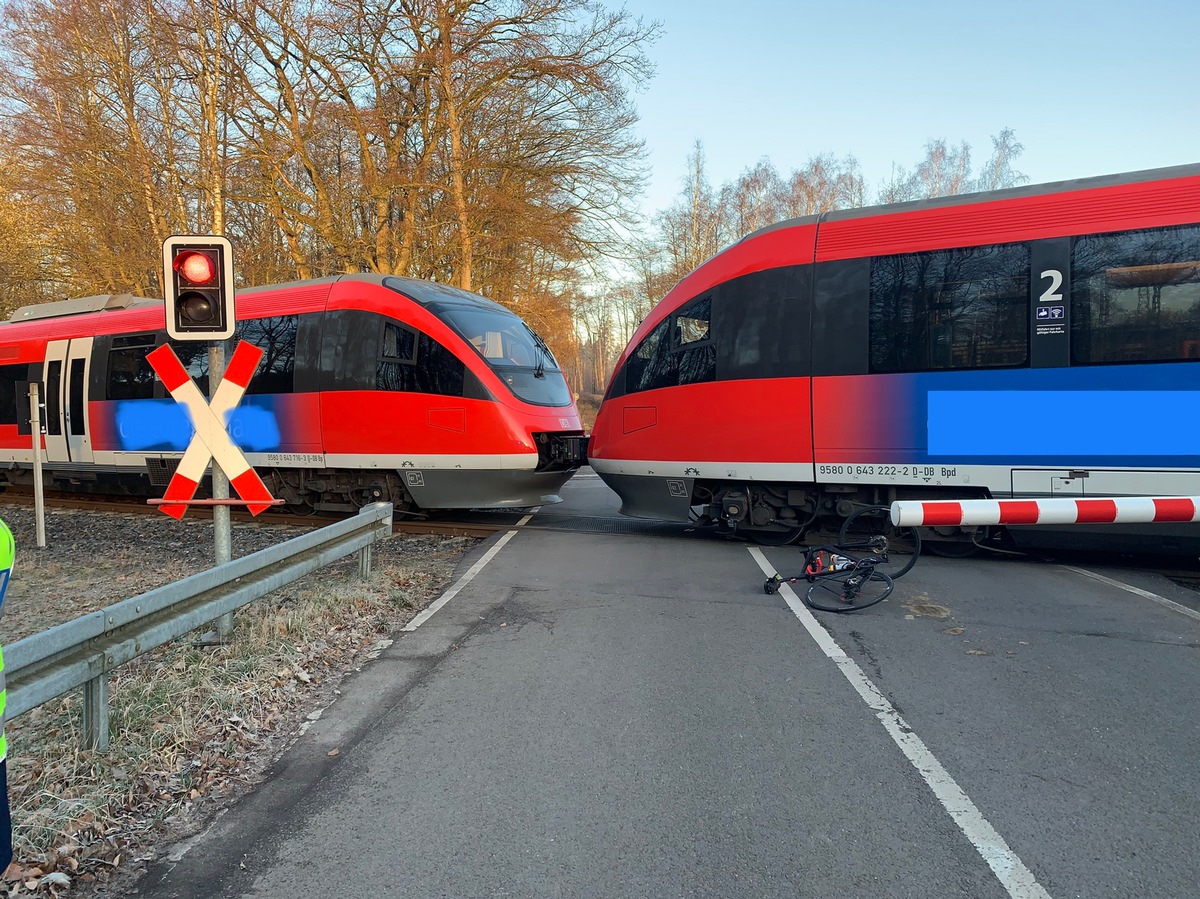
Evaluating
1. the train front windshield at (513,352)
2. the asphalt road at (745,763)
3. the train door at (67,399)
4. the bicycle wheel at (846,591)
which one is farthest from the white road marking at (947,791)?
the train door at (67,399)

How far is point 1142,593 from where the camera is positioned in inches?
237

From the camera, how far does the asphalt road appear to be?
2.50 meters

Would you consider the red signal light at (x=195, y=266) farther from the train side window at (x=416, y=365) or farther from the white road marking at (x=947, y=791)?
the white road marking at (x=947, y=791)

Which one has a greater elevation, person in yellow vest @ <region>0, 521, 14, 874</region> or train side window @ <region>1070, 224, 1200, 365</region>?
train side window @ <region>1070, 224, 1200, 365</region>

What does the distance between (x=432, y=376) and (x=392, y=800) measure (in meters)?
6.74

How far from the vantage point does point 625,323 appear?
206ft

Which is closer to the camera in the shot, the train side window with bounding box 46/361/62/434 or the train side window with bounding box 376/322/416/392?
the train side window with bounding box 376/322/416/392

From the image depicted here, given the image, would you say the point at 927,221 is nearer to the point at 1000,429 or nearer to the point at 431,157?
the point at 1000,429

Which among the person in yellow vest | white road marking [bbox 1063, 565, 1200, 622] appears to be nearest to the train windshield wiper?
white road marking [bbox 1063, 565, 1200, 622]

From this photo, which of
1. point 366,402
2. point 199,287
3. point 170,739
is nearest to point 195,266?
point 199,287

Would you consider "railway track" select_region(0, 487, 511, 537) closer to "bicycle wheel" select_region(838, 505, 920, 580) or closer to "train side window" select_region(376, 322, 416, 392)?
"train side window" select_region(376, 322, 416, 392)

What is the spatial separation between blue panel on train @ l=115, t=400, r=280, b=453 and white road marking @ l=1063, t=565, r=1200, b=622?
9.48 m

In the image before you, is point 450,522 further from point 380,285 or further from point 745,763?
point 745,763

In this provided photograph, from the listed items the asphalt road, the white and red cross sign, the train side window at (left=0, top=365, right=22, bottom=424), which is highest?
the train side window at (left=0, top=365, right=22, bottom=424)
